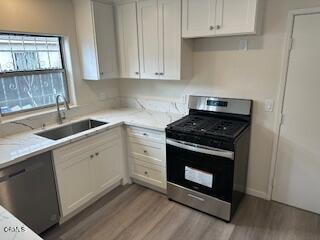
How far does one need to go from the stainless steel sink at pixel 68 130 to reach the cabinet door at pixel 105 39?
2.02 ft

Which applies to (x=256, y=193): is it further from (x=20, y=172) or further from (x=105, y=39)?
(x=105, y=39)

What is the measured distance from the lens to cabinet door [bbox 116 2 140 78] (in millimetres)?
2818

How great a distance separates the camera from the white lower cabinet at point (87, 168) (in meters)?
2.25

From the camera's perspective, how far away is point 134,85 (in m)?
3.44

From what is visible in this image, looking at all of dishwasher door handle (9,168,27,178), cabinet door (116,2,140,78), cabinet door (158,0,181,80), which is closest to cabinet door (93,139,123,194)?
dishwasher door handle (9,168,27,178)

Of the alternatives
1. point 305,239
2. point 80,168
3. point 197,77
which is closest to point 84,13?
point 197,77

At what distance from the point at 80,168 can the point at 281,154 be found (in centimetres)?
216

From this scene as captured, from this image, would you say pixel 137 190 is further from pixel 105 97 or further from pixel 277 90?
pixel 277 90

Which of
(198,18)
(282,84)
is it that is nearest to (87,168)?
(198,18)

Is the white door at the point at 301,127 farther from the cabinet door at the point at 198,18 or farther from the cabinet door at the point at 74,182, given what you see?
A: the cabinet door at the point at 74,182

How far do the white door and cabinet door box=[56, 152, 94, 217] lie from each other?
2091 mm

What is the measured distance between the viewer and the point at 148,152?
278 centimetres

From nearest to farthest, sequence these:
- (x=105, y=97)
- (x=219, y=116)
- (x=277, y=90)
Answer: (x=277, y=90)
(x=219, y=116)
(x=105, y=97)

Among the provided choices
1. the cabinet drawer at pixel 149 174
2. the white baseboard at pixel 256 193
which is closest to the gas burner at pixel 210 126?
the cabinet drawer at pixel 149 174
